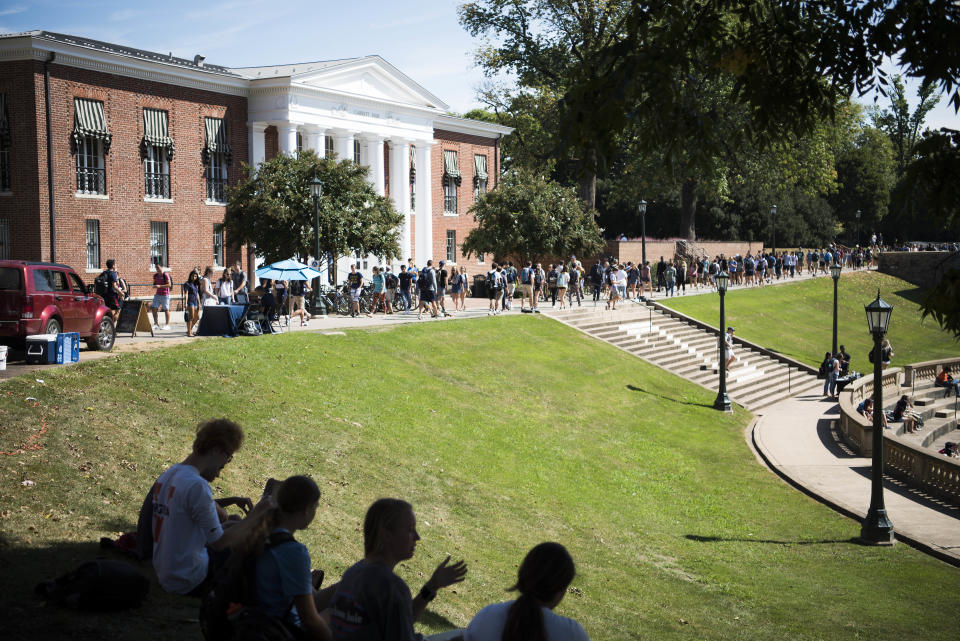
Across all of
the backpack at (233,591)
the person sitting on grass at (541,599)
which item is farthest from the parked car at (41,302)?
the person sitting on grass at (541,599)

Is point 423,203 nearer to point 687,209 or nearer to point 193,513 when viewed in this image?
point 687,209

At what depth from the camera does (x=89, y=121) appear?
35938mm

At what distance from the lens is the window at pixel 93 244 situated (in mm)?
36500

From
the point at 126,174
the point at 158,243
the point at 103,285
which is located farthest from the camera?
the point at 158,243

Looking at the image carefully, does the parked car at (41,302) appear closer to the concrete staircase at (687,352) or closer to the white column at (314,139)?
the concrete staircase at (687,352)

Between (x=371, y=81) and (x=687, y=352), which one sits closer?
(x=687, y=352)

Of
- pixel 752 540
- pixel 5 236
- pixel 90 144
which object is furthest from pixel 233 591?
pixel 90 144

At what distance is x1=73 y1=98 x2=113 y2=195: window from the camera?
35625mm

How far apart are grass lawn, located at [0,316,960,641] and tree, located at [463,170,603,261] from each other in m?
21.0

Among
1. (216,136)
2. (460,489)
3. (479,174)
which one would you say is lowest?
(460,489)

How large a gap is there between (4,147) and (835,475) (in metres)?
31.6

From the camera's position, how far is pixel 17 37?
33.2 metres

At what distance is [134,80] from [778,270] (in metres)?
45.9

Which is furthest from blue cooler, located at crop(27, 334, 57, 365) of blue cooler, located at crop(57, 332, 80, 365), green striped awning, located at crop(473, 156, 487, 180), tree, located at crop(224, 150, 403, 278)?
green striped awning, located at crop(473, 156, 487, 180)
